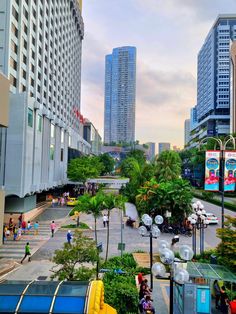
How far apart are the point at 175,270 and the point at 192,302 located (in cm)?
326

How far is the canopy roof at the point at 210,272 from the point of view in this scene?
12.4m

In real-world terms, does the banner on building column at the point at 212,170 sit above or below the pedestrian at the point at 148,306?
above

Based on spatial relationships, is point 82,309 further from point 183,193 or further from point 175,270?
point 183,193

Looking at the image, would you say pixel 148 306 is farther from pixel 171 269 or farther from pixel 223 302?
pixel 223 302

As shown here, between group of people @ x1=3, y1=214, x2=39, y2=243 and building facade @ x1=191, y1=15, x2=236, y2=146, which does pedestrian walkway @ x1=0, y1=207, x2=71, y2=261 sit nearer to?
group of people @ x1=3, y1=214, x2=39, y2=243

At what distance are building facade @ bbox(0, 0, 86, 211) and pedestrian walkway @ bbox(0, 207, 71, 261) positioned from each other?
301cm

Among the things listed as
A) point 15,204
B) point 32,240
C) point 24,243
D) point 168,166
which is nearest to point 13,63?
point 15,204

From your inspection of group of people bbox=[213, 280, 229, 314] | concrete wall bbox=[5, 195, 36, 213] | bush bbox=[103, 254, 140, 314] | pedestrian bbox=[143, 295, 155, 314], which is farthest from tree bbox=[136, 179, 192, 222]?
pedestrian bbox=[143, 295, 155, 314]

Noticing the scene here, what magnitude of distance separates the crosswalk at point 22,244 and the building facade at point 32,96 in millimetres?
4303

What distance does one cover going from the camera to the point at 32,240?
26.2 meters

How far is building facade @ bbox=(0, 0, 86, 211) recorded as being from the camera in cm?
3047

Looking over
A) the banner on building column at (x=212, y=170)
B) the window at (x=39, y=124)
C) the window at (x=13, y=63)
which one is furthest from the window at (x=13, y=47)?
the banner on building column at (x=212, y=170)

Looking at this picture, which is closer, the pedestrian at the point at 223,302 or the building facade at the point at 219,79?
the pedestrian at the point at 223,302

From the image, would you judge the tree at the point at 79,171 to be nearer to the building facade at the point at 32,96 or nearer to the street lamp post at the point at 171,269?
the building facade at the point at 32,96
